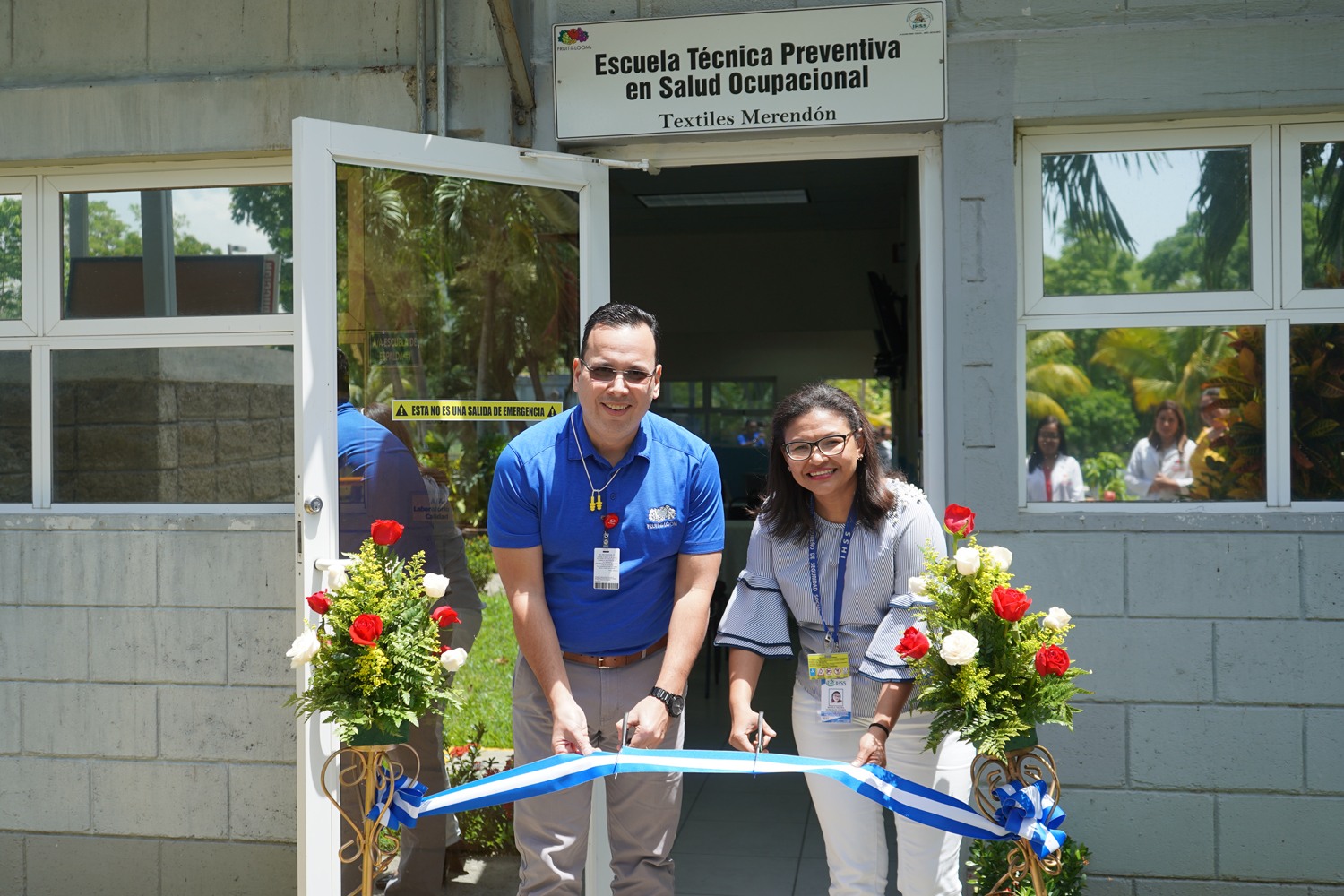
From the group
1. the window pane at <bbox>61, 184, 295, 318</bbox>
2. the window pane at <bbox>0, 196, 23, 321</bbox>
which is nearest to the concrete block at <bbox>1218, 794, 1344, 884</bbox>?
the window pane at <bbox>61, 184, 295, 318</bbox>

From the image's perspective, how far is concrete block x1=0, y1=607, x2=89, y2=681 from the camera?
147 inches

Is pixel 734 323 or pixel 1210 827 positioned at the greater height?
pixel 734 323

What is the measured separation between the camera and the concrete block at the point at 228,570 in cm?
363

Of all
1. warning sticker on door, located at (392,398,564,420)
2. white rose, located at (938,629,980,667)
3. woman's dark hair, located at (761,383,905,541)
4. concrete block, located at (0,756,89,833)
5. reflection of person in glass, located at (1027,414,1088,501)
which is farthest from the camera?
concrete block, located at (0,756,89,833)

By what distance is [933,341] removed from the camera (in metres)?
3.45

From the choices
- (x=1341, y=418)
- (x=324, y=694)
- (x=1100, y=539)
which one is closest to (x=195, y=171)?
(x=324, y=694)

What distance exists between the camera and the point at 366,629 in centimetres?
221

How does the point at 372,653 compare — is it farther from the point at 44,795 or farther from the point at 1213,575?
the point at 1213,575

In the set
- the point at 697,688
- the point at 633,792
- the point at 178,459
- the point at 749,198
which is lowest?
the point at 697,688

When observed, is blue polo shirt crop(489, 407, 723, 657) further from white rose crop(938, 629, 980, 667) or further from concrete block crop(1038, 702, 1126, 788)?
concrete block crop(1038, 702, 1126, 788)

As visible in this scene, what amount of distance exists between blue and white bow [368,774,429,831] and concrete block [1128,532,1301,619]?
225 centimetres

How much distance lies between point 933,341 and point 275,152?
2.37m

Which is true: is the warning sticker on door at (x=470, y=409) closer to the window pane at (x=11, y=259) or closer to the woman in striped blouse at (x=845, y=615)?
the woman in striped blouse at (x=845, y=615)

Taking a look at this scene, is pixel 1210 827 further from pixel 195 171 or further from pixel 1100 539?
pixel 195 171
